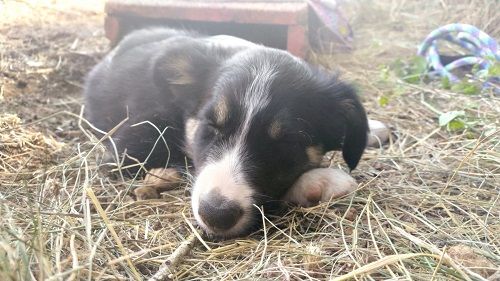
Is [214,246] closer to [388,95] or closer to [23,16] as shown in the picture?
[388,95]

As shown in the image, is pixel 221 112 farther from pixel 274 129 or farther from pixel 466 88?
pixel 466 88

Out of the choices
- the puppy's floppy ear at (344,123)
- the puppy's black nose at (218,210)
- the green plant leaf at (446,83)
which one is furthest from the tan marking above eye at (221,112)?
the green plant leaf at (446,83)

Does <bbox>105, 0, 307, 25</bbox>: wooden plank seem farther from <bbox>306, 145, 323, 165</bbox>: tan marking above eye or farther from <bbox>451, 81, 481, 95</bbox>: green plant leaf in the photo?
<bbox>306, 145, 323, 165</bbox>: tan marking above eye

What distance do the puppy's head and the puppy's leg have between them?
0.31 m

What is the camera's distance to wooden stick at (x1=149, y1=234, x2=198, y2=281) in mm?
2094

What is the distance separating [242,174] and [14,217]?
110 cm

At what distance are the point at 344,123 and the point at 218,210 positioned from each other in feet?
3.94

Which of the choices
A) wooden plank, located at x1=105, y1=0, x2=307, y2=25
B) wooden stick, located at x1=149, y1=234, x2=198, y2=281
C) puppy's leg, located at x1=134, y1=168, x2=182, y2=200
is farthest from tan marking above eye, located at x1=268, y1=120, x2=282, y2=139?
wooden plank, located at x1=105, y1=0, x2=307, y2=25

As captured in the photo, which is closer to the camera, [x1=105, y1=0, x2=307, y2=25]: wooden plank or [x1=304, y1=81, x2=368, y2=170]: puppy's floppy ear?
[x1=304, y1=81, x2=368, y2=170]: puppy's floppy ear

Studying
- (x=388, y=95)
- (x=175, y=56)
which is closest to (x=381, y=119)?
(x=388, y=95)

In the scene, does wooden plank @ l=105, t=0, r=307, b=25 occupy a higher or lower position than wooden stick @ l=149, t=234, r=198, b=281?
lower

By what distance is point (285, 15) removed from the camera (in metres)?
5.81

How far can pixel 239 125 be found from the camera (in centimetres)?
285

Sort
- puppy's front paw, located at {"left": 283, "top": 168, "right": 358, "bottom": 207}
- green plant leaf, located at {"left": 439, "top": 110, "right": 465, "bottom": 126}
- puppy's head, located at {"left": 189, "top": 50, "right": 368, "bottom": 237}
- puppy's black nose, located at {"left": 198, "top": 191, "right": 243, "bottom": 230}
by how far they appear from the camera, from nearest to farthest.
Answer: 1. puppy's black nose, located at {"left": 198, "top": 191, "right": 243, "bottom": 230}
2. puppy's head, located at {"left": 189, "top": 50, "right": 368, "bottom": 237}
3. puppy's front paw, located at {"left": 283, "top": 168, "right": 358, "bottom": 207}
4. green plant leaf, located at {"left": 439, "top": 110, "right": 465, "bottom": 126}
